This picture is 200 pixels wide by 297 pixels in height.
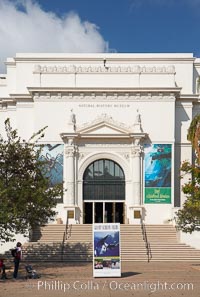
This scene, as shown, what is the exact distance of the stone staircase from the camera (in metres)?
30.8

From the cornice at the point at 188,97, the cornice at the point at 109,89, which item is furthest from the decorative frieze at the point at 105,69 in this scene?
the cornice at the point at 188,97

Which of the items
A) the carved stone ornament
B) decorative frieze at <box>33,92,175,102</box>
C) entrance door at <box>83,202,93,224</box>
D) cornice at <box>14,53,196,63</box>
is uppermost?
cornice at <box>14,53,196,63</box>

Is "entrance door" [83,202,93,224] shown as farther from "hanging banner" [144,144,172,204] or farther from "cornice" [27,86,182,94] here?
"cornice" [27,86,182,94]

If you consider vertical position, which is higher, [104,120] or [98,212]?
[104,120]

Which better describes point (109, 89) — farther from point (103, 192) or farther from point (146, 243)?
point (146, 243)

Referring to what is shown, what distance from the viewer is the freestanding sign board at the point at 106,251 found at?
22.3 metres

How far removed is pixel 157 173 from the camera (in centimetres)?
4238

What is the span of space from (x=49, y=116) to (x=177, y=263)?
61.1ft

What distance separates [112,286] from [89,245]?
12.8 metres

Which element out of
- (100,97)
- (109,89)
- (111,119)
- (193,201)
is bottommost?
(193,201)

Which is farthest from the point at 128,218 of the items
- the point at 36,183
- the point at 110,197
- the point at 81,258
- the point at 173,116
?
the point at 36,183

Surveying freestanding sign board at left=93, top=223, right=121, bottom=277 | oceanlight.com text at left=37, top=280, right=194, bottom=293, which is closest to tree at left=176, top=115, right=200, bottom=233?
freestanding sign board at left=93, top=223, right=121, bottom=277

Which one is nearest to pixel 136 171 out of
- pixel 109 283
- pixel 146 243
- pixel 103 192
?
pixel 103 192

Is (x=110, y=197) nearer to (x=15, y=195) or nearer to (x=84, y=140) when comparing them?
(x=84, y=140)
